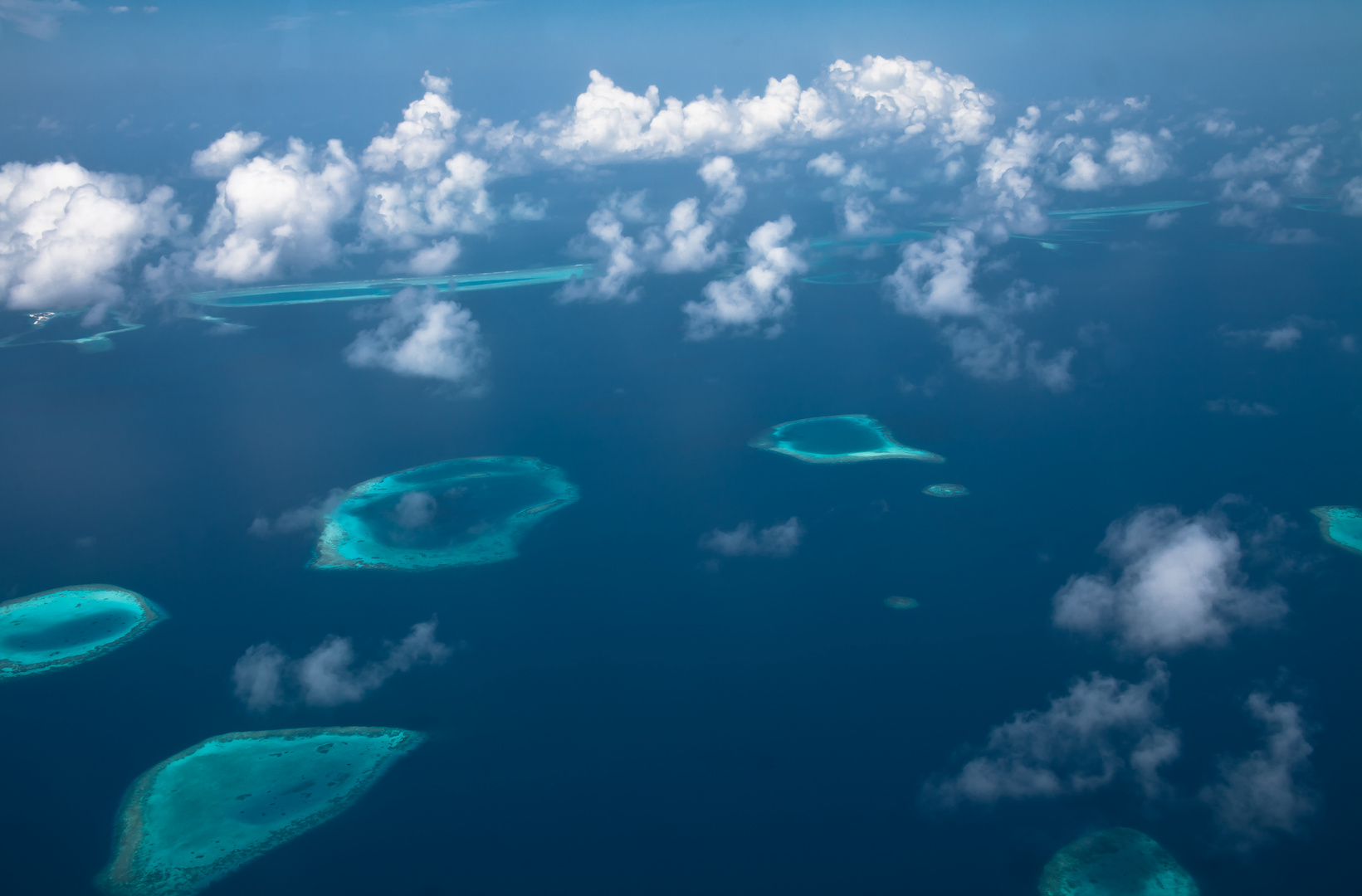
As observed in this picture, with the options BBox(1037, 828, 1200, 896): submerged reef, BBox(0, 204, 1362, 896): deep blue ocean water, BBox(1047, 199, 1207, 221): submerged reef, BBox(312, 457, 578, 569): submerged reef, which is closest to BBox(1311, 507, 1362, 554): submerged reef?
BBox(0, 204, 1362, 896): deep blue ocean water

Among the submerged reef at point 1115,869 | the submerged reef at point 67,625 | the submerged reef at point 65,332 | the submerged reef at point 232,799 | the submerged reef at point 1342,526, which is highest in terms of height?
the submerged reef at point 65,332

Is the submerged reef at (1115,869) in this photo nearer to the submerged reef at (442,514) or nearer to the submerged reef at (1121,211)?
the submerged reef at (442,514)

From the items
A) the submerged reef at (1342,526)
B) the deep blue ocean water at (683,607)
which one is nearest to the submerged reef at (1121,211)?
the deep blue ocean water at (683,607)

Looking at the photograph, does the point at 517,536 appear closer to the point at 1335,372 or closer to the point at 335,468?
the point at 335,468

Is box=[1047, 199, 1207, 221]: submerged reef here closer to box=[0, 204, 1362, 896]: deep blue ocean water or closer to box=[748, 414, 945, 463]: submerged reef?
box=[0, 204, 1362, 896]: deep blue ocean water

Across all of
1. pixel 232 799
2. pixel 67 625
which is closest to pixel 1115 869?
pixel 232 799
